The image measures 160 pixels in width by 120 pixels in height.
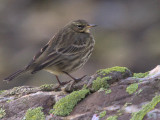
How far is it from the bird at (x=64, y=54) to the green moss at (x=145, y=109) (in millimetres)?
2145

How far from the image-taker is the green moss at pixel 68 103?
623 centimetres

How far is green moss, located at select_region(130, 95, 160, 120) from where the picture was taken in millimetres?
5465

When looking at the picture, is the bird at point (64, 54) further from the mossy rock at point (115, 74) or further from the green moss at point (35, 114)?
the green moss at point (35, 114)

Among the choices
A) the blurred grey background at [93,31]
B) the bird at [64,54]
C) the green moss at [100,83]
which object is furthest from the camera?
the blurred grey background at [93,31]

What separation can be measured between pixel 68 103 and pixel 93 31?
35.7 feet

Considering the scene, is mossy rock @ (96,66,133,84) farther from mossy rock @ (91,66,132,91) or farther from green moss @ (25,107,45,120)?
green moss @ (25,107,45,120)

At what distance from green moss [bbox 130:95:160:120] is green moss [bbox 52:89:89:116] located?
3.64ft

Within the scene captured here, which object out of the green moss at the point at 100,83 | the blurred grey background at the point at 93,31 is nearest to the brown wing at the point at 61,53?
the green moss at the point at 100,83

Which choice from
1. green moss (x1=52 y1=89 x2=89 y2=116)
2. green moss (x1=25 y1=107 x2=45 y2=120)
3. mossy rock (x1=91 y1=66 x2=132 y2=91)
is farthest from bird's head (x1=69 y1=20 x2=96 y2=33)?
green moss (x1=25 y1=107 x2=45 y2=120)

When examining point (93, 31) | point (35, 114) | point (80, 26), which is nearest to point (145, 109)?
point (35, 114)

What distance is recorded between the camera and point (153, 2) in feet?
60.0

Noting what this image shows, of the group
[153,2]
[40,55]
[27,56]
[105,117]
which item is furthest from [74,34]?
[153,2]

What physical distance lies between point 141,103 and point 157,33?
10.6m

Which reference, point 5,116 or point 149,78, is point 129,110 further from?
point 5,116
